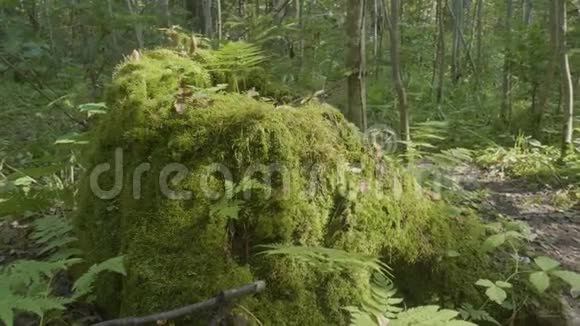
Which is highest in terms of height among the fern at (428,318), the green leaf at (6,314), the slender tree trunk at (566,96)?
→ the slender tree trunk at (566,96)

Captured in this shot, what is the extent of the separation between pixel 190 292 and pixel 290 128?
3.28 feet

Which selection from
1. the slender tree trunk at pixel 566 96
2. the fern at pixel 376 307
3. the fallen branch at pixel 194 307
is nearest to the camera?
the fallen branch at pixel 194 307

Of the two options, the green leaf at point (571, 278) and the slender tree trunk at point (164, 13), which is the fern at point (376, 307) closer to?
the green leaf at point (571, 278)

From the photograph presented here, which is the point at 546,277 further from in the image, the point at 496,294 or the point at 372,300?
the point at 372,300

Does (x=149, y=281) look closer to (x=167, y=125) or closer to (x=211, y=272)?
(x=211, y=272)

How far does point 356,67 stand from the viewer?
4074 mm

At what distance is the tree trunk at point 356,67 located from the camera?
4074 mm

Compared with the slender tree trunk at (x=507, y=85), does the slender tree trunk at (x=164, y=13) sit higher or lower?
higher

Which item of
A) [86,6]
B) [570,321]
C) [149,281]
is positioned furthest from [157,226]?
[86,6]

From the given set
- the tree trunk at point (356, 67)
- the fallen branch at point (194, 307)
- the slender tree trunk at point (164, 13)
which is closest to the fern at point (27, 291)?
the fallen branch at point (194, 307)

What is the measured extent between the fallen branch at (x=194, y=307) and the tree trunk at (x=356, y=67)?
228 cm

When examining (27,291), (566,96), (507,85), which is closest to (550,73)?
(566,96)

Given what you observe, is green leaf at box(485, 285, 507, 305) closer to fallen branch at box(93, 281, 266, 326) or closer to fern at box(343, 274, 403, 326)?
fern at box(343, 274, 403, 326)

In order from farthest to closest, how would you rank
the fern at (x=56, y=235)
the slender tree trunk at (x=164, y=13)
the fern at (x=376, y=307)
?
the slender tree trunk at (x=164, y=13) < the fern at (x=56, y=235) < the fern at (x=376, y=307)
